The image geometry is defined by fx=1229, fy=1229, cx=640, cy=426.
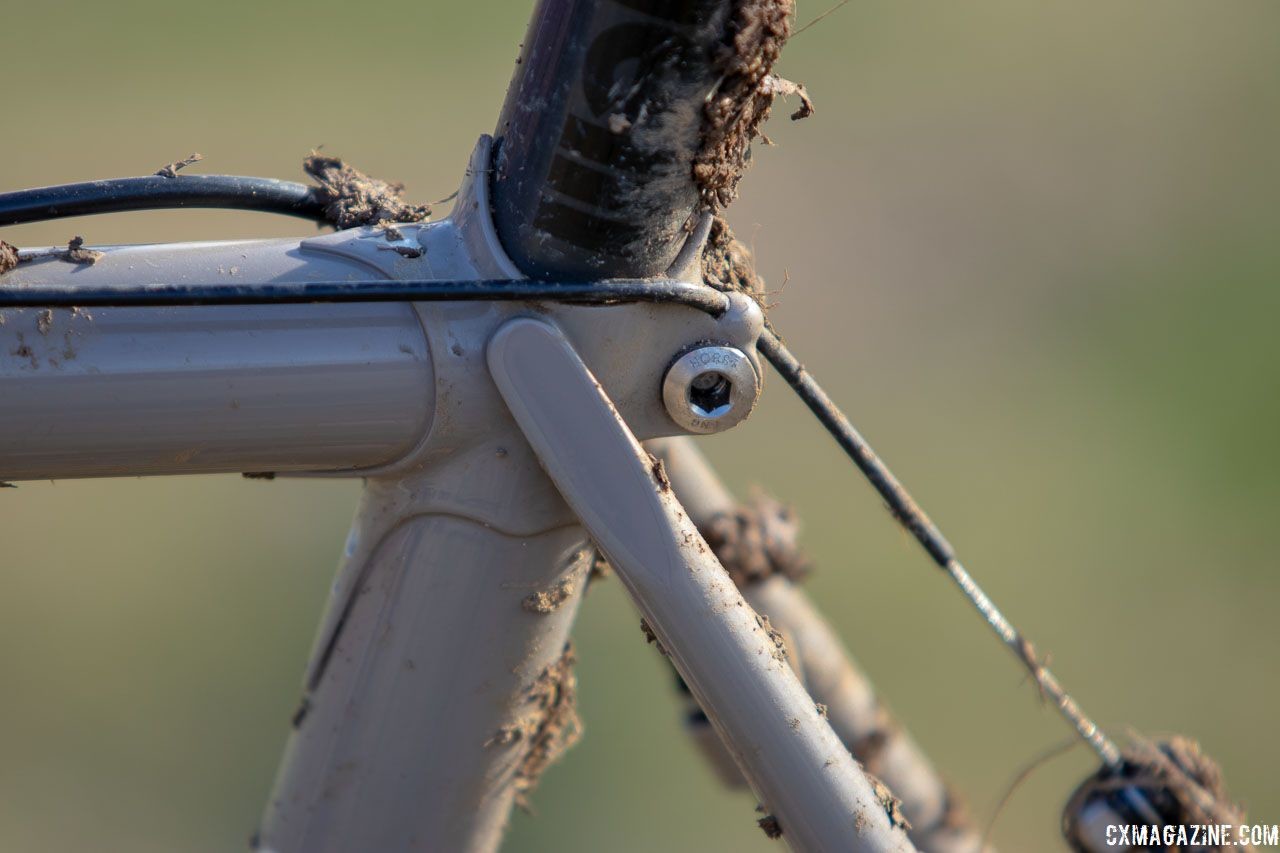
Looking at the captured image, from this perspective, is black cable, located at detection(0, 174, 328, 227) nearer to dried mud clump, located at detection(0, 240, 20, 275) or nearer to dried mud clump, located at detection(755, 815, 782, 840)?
dried mud clump, located at detection(0, 240, 20, 275)

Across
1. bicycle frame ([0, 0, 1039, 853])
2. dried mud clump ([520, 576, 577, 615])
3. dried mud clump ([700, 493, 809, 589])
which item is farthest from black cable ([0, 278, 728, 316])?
dried mud clump ([700, 493, 809, 589])

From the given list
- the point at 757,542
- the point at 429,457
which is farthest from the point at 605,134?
the point at 757,542

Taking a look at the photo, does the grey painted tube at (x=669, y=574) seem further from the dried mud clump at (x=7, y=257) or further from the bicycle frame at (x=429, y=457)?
the dried mud clump at (x=7, y=257)

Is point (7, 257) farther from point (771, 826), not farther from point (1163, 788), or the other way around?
point (1163, 788)

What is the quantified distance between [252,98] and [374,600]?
2442 mm

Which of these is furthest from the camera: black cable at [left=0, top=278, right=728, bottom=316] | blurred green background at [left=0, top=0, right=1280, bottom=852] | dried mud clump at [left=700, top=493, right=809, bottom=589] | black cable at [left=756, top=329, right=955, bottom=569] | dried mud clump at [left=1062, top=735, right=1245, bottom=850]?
blurred green background at [left=0, top=0, right=1280, bottom=852]

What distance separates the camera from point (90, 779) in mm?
1751

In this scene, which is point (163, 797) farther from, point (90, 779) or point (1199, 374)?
point (1199, 374)

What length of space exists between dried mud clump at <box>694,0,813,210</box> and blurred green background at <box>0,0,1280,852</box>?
40.5 inches

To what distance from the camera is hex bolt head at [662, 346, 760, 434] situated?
566 mm

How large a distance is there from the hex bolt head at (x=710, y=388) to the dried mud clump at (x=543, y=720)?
0.16 metres

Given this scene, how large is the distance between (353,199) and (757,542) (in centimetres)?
40

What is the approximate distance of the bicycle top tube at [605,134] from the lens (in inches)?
20.0

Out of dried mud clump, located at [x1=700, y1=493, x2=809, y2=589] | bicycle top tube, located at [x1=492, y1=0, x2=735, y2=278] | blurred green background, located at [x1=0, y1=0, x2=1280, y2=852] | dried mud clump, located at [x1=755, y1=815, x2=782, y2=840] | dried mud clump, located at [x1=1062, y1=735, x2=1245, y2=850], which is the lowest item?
blurred green background, located at [x1=0, y1=0, x2=1280, y2=852]
